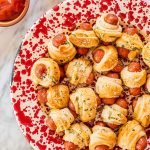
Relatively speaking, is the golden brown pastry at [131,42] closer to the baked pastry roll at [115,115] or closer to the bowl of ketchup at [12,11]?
the baked pastry roll at [115,115]

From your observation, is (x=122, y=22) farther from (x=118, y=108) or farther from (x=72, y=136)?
(x=72, y=136)

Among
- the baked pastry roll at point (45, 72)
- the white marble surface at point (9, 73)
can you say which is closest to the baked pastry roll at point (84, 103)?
the baked pastry roll at point (45, 72)

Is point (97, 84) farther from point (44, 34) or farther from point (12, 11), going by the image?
point (12, 11)

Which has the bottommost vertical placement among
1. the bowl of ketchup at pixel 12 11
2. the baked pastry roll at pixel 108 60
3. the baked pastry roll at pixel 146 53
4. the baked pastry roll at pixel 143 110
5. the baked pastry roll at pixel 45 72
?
the baked pastry roll at pixel 143 110

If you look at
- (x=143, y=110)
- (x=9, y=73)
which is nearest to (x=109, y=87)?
(x=143, y=110)

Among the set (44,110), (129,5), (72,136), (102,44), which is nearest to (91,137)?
(72,136)

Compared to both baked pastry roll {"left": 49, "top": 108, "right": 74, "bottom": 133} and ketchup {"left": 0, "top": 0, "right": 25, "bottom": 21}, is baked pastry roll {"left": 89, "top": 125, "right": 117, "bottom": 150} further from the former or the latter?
ketchup {"left": 0, "top": 0, "right": 25, "bottom": 21}

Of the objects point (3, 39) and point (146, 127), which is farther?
point (3, 39)

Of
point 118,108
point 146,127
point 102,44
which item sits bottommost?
point 146,127
